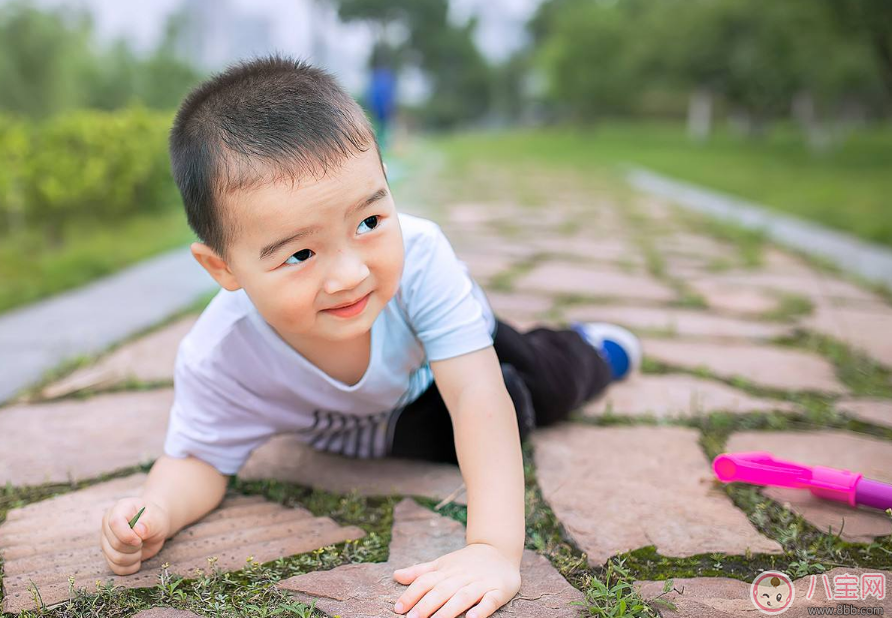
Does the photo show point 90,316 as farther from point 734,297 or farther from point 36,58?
point 36,58

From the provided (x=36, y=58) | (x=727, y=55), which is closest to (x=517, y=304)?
(x=36, y=58)

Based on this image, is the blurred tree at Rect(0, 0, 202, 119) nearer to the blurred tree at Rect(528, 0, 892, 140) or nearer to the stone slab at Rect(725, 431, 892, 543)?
the stone slab at Rect(725, 431, 892, 543)

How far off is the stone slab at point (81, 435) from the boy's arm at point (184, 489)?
0.23 metres

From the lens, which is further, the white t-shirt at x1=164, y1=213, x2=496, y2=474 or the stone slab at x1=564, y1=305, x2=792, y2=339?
the stone slab at x1=564, y1=305, x2=792, y2=339

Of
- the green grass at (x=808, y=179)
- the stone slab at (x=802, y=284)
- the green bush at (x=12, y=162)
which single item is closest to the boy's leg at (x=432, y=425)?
the stone slab at (x=802, y=284)

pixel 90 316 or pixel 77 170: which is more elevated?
pixel 77 170

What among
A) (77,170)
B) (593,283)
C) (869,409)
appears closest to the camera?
(869,409)

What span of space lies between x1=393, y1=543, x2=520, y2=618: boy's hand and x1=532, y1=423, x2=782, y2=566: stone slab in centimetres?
17

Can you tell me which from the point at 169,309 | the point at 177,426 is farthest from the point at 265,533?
the point at 169,309

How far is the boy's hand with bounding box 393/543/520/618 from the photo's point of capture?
103cm

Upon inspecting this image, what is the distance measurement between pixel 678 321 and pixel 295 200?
5.88 feet

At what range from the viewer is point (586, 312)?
8.68ft

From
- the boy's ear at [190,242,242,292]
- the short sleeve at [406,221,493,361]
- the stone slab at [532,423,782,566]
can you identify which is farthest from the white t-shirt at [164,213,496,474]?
the stone slab at [532,423,782,566]

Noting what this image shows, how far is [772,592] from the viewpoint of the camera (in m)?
1.07
